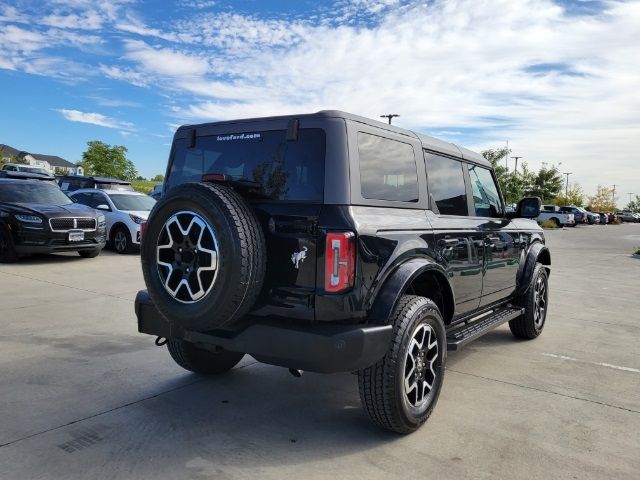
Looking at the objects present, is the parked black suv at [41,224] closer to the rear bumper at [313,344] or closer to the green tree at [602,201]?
the rear bumper at [313,344]

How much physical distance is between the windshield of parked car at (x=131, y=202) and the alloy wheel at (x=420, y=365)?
36.5 ft

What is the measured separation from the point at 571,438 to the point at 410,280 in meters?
1.42

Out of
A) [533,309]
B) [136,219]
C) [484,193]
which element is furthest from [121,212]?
[533,309]

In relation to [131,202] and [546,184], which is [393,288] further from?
[546,184]

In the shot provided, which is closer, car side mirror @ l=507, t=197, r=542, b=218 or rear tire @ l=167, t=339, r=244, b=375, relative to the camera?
rear tire @ l=167, t=339, r=244, b=375

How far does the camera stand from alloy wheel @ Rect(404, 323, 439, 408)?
326cm

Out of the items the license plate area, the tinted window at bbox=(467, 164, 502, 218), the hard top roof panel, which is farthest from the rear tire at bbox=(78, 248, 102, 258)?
the tinted window at bbox=(467, 164, 502, 218)

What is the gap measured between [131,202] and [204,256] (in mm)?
11293

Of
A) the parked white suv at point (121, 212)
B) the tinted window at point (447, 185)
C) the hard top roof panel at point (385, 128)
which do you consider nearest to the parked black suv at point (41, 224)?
the parked white suv at point (121, 212)

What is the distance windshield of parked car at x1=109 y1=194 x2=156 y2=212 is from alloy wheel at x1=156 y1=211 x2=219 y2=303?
10637 millimetres

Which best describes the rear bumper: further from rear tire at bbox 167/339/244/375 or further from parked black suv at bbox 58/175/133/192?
parked black suv at bbox 58/175/133/192

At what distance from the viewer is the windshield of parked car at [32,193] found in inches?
428

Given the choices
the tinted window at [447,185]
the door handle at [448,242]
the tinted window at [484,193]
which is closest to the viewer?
the door handle at [448,242]

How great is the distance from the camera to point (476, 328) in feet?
14.1
